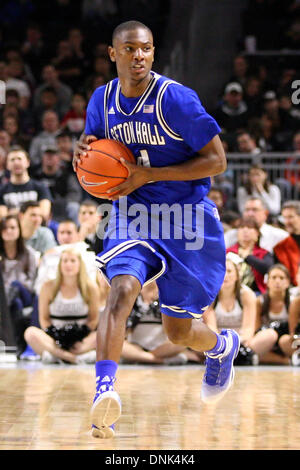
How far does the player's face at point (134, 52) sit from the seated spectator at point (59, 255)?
3.73 metres

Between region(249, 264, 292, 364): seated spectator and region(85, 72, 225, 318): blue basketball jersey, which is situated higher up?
region(85, 72, 225, 318): blue basketball jersey

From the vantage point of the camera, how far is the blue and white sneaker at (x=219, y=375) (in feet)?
15.6

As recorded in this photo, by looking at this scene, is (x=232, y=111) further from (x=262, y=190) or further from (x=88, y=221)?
(x=88, y=221)

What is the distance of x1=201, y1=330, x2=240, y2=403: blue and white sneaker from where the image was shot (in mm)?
4770

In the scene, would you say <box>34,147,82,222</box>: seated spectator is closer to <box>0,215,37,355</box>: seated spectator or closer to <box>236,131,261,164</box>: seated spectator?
<box>0,215,37,355</box>: seated spectator

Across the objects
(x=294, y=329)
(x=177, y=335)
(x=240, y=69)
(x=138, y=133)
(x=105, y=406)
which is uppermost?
(x=240, y=69)

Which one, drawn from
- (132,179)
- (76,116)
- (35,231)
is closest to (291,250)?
(35,231)

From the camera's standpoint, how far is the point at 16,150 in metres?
8.34

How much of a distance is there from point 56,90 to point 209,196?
3.69 m

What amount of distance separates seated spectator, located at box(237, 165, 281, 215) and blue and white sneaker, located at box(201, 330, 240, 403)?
4334mm

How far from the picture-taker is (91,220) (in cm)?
812

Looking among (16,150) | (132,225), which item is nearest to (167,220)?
(132,225)

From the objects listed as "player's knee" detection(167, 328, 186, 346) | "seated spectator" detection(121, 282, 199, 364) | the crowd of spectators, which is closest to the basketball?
"player's knee" detection(167, 328, 186, 346)

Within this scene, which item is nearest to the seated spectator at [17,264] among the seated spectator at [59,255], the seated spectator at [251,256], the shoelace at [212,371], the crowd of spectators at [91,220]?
the crowd of spectators at [91,220]
